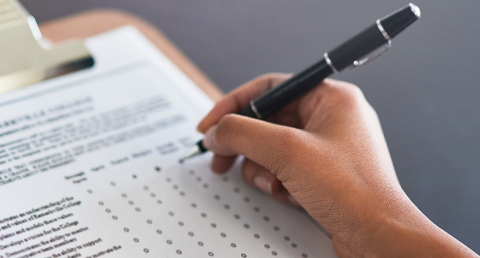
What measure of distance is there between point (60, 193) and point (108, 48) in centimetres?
30

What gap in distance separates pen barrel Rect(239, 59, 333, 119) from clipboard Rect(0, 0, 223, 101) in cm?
13

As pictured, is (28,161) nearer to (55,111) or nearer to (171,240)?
(55,111)

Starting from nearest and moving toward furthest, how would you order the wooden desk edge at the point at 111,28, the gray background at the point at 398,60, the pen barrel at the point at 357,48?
the pen barrel at the point at 357,48
the wooden desk edge at the point at 111,28
the gray background at the point at 398,60

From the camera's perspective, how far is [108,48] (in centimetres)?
67

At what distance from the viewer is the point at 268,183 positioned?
1.61 ft

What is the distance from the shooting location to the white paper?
0.42 metres

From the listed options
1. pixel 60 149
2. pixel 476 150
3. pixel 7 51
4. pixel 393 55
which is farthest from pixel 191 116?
pixel 393 55

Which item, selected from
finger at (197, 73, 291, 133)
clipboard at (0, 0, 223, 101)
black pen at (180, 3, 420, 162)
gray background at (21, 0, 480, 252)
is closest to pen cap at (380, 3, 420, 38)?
black pen at (180, 3, 420, 162)

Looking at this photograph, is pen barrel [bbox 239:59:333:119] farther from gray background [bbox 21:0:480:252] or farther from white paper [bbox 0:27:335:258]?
gray background [bbox 21:0:480:252]

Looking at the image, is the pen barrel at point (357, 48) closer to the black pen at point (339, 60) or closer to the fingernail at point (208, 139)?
the black pen at point (339, 60)

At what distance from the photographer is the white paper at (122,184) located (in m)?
0.42

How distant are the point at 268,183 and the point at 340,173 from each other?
0.33 feet

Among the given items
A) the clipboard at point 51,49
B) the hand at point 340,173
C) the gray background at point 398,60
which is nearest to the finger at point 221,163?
the hand at point 340,173

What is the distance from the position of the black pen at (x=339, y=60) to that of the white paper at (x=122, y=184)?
0.19 ft
